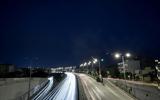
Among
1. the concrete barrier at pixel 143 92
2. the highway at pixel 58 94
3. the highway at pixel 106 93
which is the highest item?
the concrete barrier at pixel 143 92

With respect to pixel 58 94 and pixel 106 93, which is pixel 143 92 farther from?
pixel 58 94

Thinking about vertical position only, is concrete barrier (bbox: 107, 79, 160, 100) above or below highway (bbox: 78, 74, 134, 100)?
above

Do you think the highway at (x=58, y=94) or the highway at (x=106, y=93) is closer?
the highway at (x=106, y=93)

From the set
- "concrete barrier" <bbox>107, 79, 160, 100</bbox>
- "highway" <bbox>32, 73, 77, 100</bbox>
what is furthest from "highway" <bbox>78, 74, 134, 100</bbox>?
"highway" <bbox>32, 73, 77, 100</bbox>

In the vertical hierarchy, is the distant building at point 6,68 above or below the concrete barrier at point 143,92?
above

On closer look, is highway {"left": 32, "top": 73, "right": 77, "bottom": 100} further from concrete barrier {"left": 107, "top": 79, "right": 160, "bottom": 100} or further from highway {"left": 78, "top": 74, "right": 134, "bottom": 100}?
concrete barrier {"left": 107, "top": 79, "right": 160, "bottom": 100}

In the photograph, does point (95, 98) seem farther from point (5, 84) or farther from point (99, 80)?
point (99, 80)

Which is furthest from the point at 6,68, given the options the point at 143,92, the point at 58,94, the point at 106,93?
the point at 143,92

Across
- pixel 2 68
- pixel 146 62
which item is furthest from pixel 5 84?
pixel 146 62

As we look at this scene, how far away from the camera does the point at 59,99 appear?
62844mm

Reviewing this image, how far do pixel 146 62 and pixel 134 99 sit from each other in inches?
5404

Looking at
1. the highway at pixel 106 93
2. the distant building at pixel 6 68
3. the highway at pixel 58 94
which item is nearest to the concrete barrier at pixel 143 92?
the highway at pixel 106 93

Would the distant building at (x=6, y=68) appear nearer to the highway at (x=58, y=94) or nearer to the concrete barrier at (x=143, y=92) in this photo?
the highway at (x=58, y=94)

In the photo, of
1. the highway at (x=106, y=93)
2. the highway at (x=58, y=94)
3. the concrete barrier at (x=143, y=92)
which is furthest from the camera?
the highway at (x=58, y=94)
